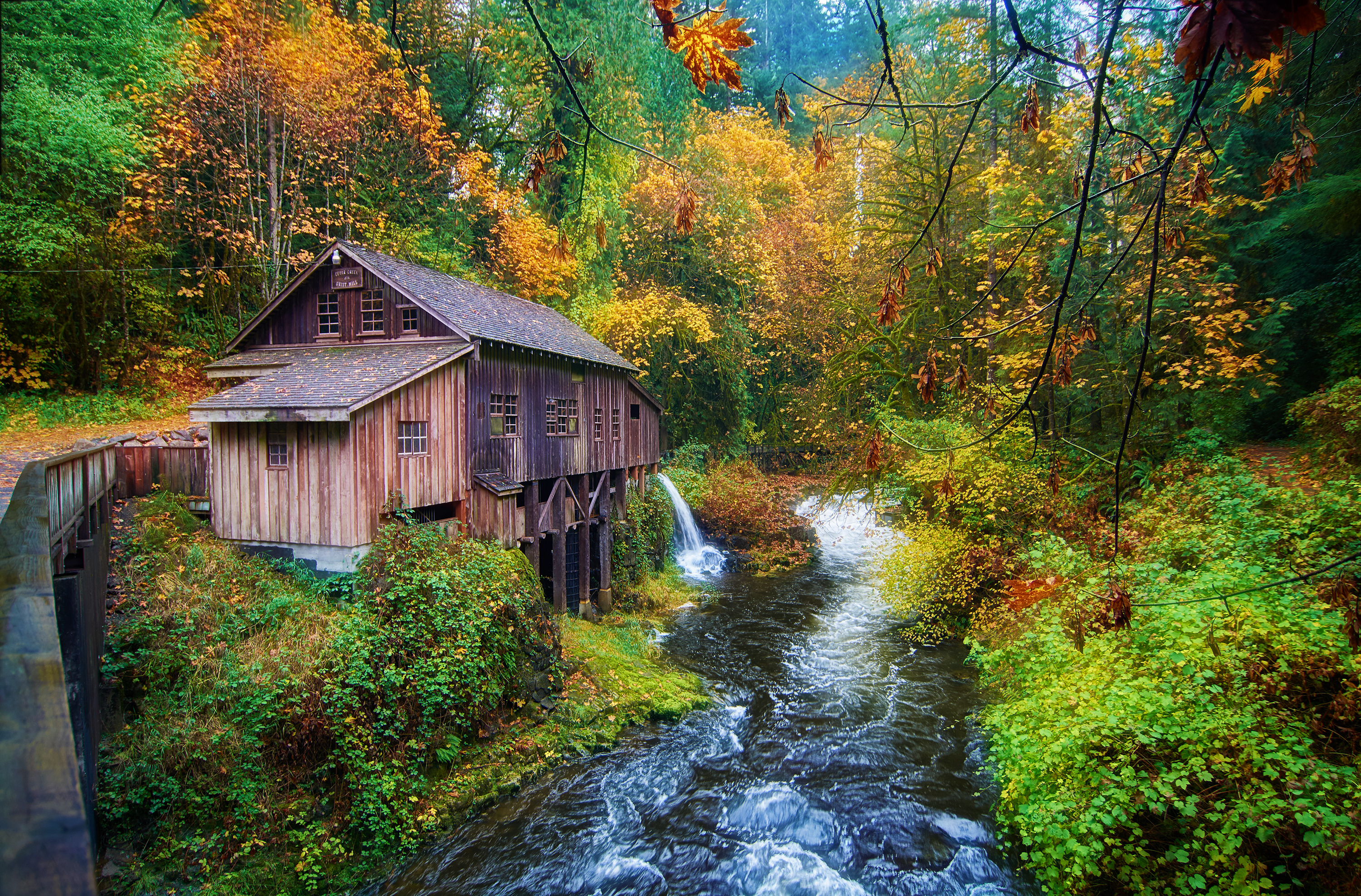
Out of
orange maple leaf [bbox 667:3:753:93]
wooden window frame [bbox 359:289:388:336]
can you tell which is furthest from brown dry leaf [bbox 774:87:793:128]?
wooden window frame [bbox 359:289:388:336]

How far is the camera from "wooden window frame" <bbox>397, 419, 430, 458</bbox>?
38.6 feet

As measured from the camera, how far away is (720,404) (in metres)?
29.9

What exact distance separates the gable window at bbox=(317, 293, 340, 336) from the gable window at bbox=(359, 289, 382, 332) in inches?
21.2

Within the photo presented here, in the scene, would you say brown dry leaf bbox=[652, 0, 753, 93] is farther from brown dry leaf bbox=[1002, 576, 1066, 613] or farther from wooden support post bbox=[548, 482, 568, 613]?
wooden support post bbox=[548, 482, 568, 613]

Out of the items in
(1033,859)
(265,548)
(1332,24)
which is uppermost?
(1332,24)

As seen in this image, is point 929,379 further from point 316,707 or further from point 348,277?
point 348,277

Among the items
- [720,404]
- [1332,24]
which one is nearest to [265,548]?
[1332,24]

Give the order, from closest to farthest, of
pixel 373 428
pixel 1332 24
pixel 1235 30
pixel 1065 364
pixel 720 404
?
pixel 1235 30
pixel 1065 364
pixel 1332 24
pixel 373 428
pixel 720 404

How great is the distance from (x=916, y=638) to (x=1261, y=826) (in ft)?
29.6

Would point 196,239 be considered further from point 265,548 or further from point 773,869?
point 773,869

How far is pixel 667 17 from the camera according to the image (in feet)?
9.14

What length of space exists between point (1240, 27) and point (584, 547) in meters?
16.1

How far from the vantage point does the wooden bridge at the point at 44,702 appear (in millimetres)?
1099

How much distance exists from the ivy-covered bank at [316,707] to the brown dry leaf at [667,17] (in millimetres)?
8737
